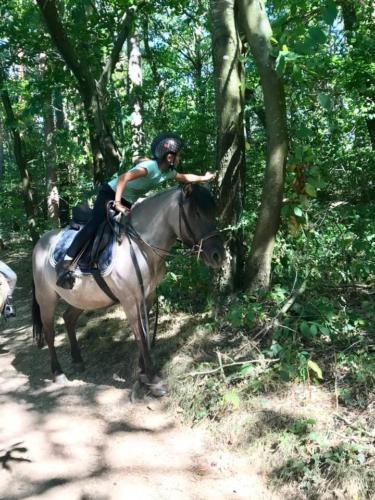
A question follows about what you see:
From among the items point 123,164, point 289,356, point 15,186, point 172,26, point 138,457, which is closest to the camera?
point 138,457

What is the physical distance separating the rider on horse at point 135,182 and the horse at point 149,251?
0.53 feet

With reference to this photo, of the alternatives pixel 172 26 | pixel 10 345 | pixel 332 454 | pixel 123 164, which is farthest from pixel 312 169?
pixel 172 26

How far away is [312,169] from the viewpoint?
444 cm

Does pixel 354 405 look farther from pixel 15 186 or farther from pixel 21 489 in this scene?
pixel 15 186

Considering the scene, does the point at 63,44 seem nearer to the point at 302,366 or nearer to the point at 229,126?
the point at 229,126

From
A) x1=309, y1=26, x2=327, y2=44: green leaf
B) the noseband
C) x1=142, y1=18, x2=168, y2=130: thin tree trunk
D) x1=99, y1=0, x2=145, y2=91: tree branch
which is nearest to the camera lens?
x1=309, y1=26, x2=327, y2=44: green leaf

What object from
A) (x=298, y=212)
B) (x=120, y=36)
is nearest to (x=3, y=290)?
(x=298, y=212)

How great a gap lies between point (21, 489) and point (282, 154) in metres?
4.01

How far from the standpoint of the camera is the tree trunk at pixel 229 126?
5246 mm

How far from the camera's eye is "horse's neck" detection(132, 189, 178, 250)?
183 inches

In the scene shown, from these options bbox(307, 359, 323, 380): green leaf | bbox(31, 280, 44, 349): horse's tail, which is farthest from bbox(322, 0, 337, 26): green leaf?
bbox(31, 280, 44, 349): horse's tail

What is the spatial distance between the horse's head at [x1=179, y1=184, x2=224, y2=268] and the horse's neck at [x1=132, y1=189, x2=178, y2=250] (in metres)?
0.22

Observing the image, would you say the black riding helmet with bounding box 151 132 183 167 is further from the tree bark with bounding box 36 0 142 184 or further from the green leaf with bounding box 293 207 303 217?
the tree bark with bounding box 36 0 142 184

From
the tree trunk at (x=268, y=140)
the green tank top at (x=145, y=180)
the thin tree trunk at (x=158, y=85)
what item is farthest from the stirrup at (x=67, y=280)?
the thin tree trunk at (x=158, y=85)
